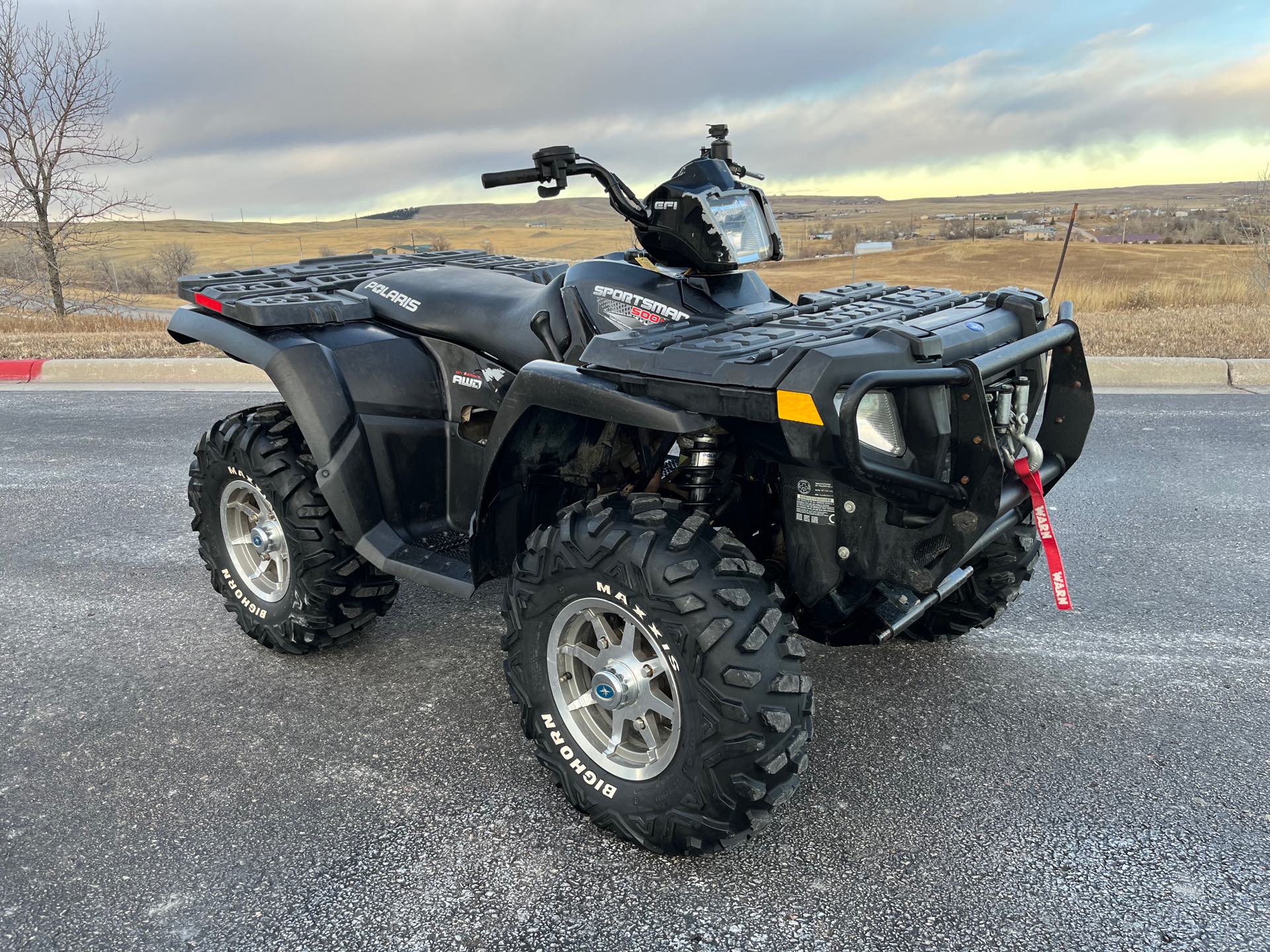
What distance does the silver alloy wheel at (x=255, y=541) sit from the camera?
4.02 metres

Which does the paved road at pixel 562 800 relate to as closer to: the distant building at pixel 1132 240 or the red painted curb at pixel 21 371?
the red painted curb at pixel 21 371

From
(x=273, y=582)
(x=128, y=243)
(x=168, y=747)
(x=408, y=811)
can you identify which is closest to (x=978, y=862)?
(x=408, y=811)

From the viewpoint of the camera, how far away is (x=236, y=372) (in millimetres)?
10367

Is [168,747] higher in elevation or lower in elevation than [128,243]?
lower

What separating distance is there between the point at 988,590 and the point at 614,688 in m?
1.68

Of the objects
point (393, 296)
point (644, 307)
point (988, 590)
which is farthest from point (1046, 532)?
point (393, 296)

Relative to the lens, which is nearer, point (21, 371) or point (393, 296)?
point (393, 296)

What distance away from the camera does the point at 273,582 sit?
4246mm

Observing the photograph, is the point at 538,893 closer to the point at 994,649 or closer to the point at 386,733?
the point at 386,733

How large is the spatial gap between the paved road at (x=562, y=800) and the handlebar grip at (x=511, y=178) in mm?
1873

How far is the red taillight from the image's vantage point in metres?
3.91

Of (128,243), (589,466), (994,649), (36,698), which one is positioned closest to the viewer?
(589,466)

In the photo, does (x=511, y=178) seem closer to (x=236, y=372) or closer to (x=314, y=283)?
(x=314, y=283)

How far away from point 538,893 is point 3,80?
18.9m
